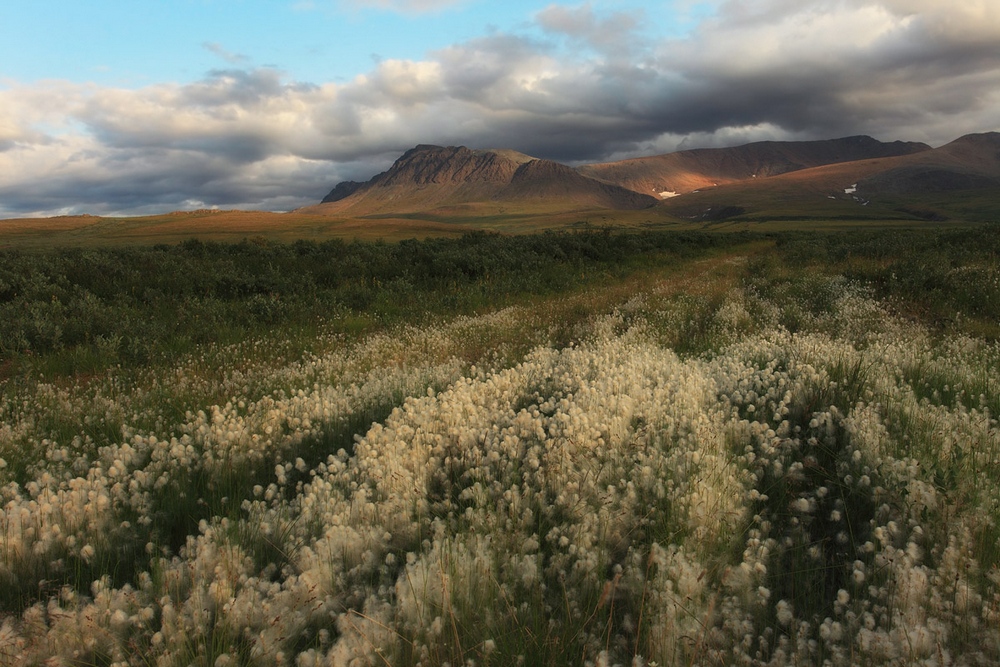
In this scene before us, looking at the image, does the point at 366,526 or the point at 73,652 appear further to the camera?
the point at 366,526

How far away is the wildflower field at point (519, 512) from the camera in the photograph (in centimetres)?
226

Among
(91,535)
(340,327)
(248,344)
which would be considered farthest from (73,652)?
(340,327)

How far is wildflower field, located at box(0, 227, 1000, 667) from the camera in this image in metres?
2.26

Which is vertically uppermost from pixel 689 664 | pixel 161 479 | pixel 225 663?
pixel 161 479

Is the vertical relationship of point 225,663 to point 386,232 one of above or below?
below

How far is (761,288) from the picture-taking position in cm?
1385

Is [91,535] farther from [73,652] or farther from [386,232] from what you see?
[386,232]

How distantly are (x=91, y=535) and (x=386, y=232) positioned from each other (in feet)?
285

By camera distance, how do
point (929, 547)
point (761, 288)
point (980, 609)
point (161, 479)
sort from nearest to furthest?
point (980, 609) < point (929, 547) < point (161, 479) < point (761, 288)

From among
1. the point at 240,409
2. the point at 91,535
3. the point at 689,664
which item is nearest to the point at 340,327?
the point at 240,409

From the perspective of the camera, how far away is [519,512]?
313 centimetres

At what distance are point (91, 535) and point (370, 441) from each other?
163 cm

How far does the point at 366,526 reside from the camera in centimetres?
294

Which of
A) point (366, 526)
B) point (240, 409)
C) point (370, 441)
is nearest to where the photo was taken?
point (366, 526)
